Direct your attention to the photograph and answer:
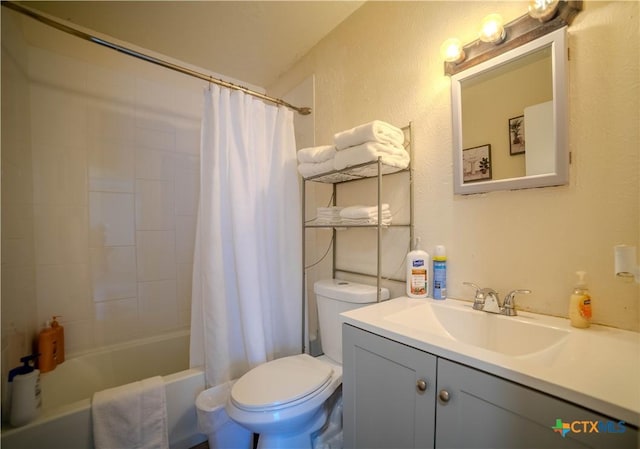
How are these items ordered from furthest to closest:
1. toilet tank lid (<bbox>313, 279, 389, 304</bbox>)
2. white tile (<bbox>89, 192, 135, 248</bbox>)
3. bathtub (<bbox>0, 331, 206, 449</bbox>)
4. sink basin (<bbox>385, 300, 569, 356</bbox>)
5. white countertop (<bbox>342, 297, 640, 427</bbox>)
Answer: white tile (<bbox>89, 192, 135, 248</bbox>), toilet tank lid (<bbox>313, 279, 389, 304</bbox>), bathtub (<bbox>0, 331, 206, 449</bbox>), sink basin (<bbox>385, 300, 569, 356</bbox>), white countertop (<bbox>342, 297, 640, 427</bbox>)

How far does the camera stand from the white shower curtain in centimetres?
135

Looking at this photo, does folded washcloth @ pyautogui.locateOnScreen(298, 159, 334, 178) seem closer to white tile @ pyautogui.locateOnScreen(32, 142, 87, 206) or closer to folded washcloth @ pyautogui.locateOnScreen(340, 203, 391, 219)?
folded washcloth @ pyautogui.locateOnScreen(340, 203, 391, 219)

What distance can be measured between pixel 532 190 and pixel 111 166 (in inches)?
90.3

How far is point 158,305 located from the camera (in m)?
1.90

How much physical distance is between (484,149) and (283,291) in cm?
124

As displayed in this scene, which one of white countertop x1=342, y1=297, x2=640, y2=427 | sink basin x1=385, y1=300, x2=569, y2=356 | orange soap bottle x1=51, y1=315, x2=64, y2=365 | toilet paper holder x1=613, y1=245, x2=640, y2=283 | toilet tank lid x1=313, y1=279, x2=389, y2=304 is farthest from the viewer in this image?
orange soap bottle x1=51, y1=315, x2=64, y2=365

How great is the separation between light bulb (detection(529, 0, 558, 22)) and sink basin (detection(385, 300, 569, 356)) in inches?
37.4

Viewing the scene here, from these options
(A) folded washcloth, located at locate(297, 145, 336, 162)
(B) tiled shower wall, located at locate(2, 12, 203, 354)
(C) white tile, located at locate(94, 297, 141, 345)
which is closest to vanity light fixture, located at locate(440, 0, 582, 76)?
(A) folded washcloth, located at locate(297, 145, 336, 162)

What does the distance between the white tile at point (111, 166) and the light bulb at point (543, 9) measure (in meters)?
2.23

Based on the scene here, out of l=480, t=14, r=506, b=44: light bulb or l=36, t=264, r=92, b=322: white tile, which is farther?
l=36, t=264, r=92, b=322: white tile

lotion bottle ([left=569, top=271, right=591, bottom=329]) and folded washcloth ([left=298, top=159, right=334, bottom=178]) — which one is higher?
folded washcloth ([left=298, top=159, right=334, bottom=178])

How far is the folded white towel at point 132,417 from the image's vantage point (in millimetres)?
1096

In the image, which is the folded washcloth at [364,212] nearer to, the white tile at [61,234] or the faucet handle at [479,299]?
the faucet handle at [479,299]

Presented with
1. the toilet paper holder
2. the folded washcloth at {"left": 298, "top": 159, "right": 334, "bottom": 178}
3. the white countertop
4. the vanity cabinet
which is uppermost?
the folded washcloth at {"left": 298, "top": 159, "right": 334, "bottom": 178}
